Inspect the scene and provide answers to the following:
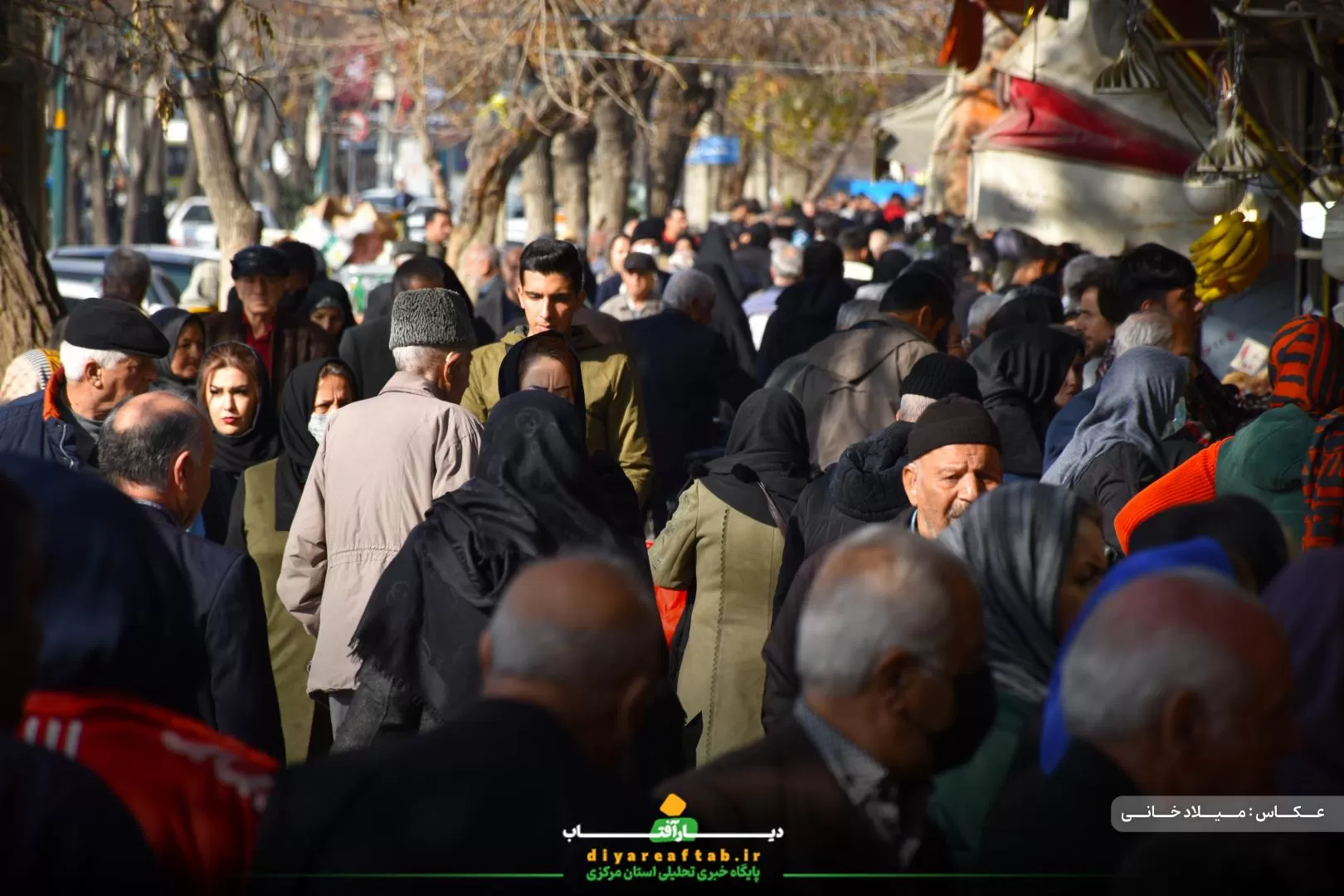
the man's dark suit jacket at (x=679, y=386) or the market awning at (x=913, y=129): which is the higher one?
the market awning at (x=913, y=129)

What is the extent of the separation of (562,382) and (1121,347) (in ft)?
8.02

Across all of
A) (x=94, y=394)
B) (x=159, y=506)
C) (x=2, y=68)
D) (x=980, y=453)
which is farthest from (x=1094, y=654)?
(x=2, y=68)

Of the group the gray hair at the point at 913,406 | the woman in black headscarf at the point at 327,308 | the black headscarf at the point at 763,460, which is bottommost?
the black headscarf at the point at 763,460

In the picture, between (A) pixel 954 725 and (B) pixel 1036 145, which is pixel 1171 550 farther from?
(B) pixel 1036 145

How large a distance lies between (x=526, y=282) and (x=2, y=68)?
13.5 ft

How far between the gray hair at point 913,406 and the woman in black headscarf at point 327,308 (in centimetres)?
336

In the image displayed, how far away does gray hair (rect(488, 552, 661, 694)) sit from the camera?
243 centimetres

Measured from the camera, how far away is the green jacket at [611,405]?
6.18m

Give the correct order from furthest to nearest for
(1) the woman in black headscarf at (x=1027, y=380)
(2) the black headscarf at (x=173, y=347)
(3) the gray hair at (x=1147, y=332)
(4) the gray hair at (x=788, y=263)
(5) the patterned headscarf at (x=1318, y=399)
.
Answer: (4) the gray hair at (x=788, y=263) → (2) the black headscarf at (x=173, y=347) → (1) the woman in black headscarf at (x=1027, y=380) → (3) the gray hair at (x=1147, y=332) → (5) the patterned headscarf at (x=1318, y=399)

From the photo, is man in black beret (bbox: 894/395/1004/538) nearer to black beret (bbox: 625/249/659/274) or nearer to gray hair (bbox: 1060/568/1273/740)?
gray hair (bbox: 1060/568/1273/740)

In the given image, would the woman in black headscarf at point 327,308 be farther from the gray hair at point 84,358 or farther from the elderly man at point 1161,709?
the elderly man at point 1161,709

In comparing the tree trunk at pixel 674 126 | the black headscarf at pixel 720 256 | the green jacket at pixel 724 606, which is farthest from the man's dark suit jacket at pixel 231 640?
the tree trunk at pixel 674 126

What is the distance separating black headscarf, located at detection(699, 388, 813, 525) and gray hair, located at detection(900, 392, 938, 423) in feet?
1.15

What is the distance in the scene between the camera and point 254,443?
6.28 m
